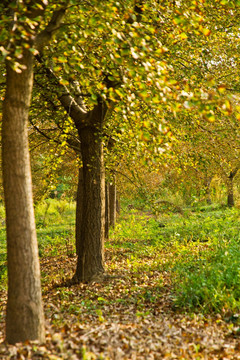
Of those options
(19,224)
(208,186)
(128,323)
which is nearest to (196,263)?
(128,323)

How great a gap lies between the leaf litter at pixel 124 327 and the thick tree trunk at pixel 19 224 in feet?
0.79

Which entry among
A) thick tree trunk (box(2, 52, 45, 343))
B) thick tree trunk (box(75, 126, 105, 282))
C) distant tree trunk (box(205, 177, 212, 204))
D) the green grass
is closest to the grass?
the green grass

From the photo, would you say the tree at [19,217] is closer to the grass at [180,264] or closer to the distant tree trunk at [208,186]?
the grass at [180,264]

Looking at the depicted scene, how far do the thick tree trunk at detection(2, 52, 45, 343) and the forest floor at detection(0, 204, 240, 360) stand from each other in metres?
0.24

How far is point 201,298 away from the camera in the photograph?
559cm

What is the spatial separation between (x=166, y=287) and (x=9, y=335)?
3432 millimetres

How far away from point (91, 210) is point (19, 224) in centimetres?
322

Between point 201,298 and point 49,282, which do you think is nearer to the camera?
point 201,298

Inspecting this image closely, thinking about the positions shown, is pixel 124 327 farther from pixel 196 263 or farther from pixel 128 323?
pixel 196 263

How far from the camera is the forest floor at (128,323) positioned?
3928 mm

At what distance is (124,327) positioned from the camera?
466 centimetres

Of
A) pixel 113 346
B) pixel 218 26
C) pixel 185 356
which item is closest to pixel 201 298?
pixel 185 356

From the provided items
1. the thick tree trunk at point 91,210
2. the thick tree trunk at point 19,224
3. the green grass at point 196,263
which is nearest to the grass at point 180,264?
the green grass at point 196,263

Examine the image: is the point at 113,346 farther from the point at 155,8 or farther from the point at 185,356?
the point at 155,8
